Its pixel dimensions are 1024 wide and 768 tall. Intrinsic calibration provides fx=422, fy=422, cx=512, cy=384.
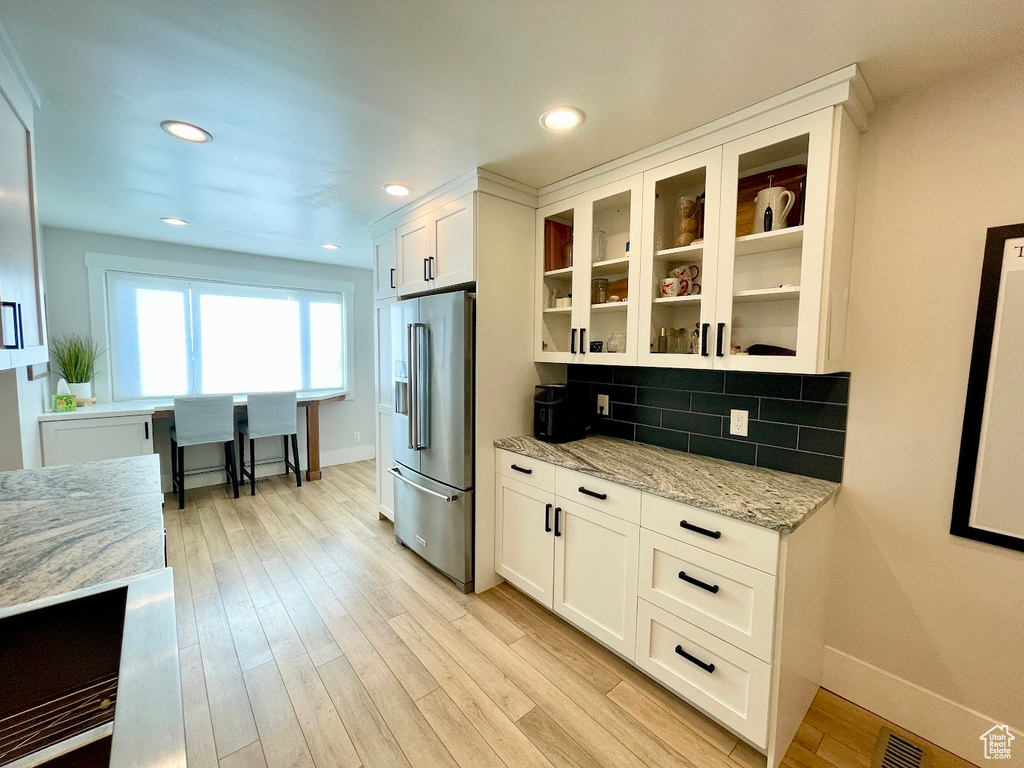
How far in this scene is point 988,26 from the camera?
1.18 m

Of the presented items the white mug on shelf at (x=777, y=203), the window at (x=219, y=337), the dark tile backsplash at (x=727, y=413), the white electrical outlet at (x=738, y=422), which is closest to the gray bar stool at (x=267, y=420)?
the window at (x=219, y=337)

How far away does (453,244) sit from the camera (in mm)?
2375

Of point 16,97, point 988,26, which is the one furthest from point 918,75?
point 16,97

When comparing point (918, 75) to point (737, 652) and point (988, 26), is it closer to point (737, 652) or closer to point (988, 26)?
point (988, 26)

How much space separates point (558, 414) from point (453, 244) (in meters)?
1.12

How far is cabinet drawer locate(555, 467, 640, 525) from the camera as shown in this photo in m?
1.73

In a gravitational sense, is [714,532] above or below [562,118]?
below

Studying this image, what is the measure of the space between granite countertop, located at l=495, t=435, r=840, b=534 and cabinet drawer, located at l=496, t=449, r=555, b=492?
0.04 metres

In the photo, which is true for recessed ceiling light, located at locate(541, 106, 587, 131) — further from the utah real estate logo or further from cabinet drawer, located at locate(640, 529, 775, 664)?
the utah real estate logo

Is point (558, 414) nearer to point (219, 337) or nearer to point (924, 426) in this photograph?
point (924, 426)

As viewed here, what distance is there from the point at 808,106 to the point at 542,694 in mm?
2397

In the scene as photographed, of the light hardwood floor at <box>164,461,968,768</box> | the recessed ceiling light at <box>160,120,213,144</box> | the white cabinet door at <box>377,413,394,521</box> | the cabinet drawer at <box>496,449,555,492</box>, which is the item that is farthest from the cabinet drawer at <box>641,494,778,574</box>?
the recessed ceiling light at <box>160,120,213,144</box>

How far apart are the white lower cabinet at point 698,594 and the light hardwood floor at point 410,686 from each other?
0.13 meters

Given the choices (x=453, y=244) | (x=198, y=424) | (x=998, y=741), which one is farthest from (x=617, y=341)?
(x=198, y=424)
